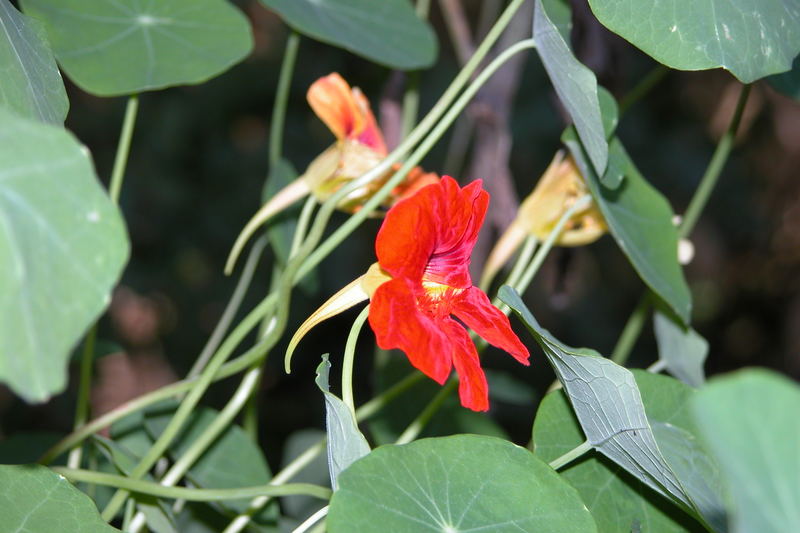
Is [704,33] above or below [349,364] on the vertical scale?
above

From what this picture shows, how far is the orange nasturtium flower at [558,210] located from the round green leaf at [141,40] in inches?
10.2

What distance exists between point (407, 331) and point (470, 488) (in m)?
0.10

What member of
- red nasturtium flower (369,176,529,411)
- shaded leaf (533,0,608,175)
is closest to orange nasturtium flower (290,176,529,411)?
red nasturtium flower (369,176,529,411)

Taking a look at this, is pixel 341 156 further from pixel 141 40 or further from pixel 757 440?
pixel 757 440

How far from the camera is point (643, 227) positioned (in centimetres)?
69

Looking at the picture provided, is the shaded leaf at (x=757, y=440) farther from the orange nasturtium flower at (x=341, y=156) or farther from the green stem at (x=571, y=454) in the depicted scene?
the orange nasturtium flower at (x=341, y=156)

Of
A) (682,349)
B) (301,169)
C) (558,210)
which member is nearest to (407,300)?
(558,210)

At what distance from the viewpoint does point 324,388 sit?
44 cm

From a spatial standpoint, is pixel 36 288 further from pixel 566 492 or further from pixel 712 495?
pixel 712 495

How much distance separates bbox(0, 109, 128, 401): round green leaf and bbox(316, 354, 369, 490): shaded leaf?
0.14 m

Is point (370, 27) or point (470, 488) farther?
point (370, 27)

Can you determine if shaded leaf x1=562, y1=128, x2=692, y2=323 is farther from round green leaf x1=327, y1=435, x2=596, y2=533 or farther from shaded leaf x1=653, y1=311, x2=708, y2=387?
round green leaf x1=327, y1=435, x2=596, y2=533

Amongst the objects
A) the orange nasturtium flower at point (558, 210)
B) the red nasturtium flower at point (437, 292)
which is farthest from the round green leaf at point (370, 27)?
the red nasturtium flower at point (437, 292)

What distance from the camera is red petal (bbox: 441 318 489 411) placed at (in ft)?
1.47
